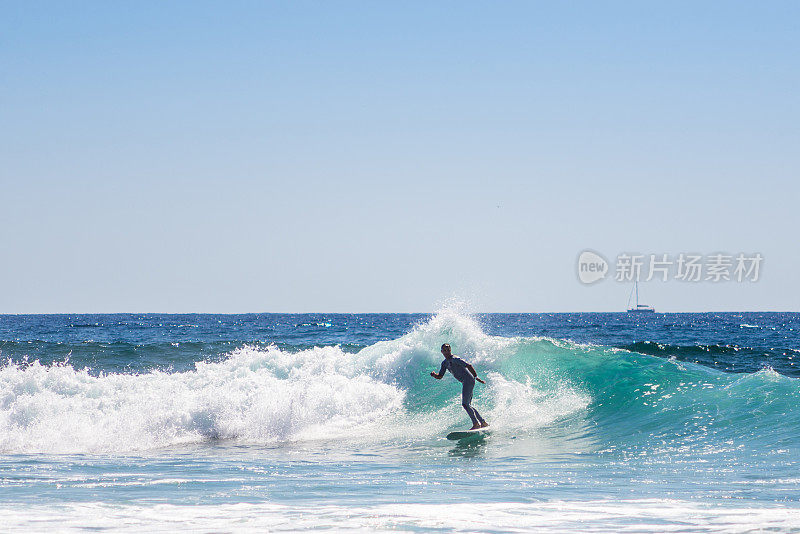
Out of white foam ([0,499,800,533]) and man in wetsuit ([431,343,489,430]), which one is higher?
man in wetsuit ([431,343,489,430])

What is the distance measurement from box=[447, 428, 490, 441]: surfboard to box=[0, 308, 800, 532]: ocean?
0.63 ft

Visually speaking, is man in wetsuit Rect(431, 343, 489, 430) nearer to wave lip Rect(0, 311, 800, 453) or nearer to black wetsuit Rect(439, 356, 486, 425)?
black wetsuit Rect(439, 356, 486, 425)

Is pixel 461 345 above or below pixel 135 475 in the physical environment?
above

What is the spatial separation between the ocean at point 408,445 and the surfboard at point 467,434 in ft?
0.63

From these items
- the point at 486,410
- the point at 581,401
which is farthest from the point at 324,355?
the point at 581,401

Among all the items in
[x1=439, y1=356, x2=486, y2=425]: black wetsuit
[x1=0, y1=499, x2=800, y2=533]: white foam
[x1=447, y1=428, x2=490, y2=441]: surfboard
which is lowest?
[x1=447, y1=428, x2=490, y2=441]: surfboard

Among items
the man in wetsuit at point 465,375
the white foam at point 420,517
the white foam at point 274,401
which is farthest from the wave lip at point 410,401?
the white foam at point 420,517

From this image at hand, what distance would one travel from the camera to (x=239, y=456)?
1309cm

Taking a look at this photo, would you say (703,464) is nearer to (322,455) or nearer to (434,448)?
(434,448)

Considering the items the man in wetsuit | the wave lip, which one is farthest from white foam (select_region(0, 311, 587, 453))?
the man in wetsuit

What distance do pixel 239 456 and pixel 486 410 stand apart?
20.4 ft

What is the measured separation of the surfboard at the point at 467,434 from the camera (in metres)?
14.6

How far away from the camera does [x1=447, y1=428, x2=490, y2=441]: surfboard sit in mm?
14609

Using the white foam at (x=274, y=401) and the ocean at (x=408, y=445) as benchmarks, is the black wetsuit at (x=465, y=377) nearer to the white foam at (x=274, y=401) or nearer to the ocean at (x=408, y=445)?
the ocean at (x=408, y=445)
